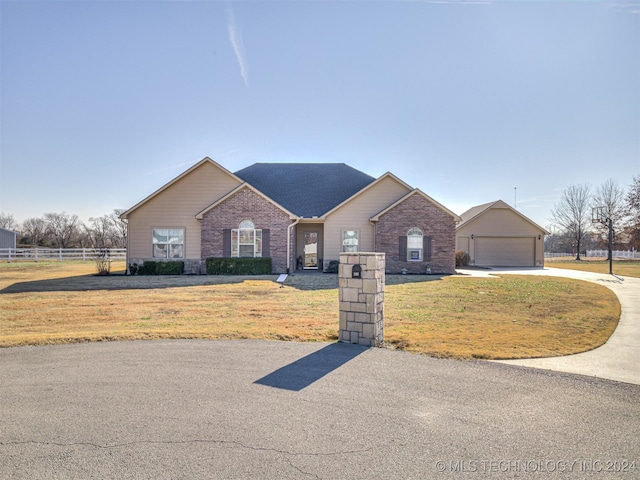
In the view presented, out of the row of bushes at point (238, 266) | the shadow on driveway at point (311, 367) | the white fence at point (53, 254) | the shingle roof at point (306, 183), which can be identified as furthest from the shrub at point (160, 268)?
the shadow on driveway at point (311, 367)

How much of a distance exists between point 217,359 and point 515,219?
30.4 metres

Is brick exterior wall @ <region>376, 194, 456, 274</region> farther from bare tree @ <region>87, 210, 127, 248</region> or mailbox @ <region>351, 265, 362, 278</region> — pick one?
bare tree @ <region>87, 210, 127, 248</region>

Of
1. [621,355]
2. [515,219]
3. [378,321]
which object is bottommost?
[621,355]

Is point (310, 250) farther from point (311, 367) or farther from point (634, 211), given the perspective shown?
point (634, 211)

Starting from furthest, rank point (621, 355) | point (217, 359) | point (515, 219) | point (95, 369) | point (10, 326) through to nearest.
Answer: point (515, 219) → point (10, 326) → point (621, 355) → point (217, 359) → point (95, 369)

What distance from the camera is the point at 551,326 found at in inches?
326

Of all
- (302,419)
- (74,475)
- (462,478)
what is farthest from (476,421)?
(74,475)

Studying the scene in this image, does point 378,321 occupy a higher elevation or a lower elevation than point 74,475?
higher

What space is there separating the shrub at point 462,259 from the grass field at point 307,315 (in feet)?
42.6

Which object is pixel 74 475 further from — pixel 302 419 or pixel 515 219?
pixel 515 219

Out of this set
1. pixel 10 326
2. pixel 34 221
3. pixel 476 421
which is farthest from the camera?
pixel 34 221

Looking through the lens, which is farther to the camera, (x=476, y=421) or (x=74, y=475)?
(x=476, y=421)

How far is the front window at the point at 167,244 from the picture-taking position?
831 inches

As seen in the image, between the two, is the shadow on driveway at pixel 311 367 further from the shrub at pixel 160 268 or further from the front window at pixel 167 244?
the front window at pixel 167 244
